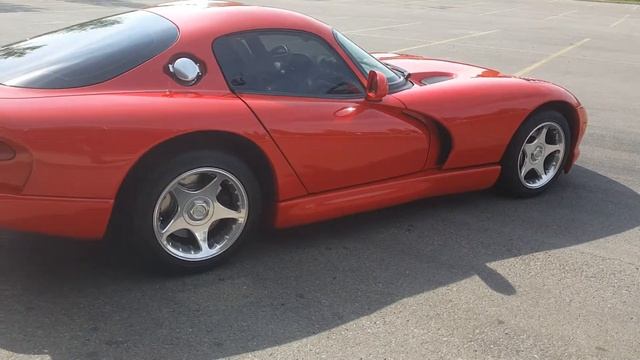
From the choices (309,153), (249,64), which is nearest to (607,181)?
(309,153)

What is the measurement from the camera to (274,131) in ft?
11.5

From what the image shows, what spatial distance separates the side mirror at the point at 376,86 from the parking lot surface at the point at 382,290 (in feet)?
2.76

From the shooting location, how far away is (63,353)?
2770 millimetres

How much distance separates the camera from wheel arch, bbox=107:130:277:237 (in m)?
3.21

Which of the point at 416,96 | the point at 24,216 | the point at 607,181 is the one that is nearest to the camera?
the point at 24,216

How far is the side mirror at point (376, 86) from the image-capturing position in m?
3.85

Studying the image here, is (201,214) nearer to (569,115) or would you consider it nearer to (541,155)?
(541,155)

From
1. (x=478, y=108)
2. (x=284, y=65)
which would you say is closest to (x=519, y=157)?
(x=478, y=108)

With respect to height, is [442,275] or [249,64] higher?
[249,64]

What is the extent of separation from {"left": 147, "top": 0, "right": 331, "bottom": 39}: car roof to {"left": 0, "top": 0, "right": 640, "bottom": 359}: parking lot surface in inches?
47.7

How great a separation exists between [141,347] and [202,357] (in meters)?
0.27

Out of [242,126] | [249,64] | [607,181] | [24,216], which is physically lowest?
[607,181]

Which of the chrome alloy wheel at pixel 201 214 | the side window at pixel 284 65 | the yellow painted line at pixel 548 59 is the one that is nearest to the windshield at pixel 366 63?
the side window at pixel 284 65

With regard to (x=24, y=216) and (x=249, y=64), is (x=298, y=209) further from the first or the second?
(x=24, y=216)
